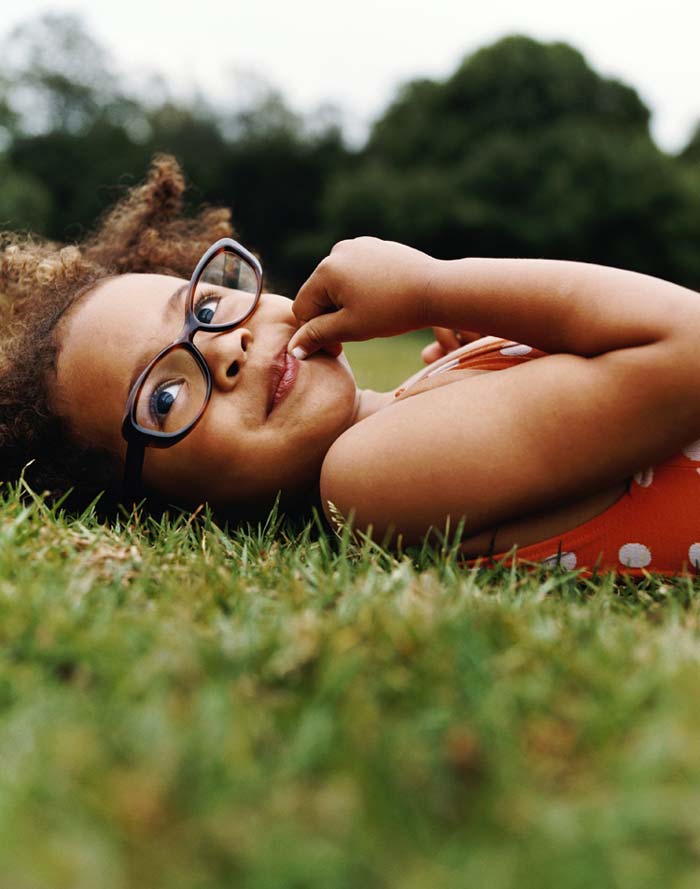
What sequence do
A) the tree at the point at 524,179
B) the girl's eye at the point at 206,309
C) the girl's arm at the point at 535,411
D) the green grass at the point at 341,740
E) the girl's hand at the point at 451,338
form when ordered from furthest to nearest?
the tree at the point at 524,179, the girl's hand at the point at 451,338, the girl's eye at the point at 206,309, the girl's arm at the point at 535,411, the green grass at the point at 341,740

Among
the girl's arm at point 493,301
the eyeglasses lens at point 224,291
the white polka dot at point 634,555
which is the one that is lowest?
the white polka dot at point 634,555

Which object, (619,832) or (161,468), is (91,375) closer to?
(161,468)

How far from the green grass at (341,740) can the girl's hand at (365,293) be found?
2.75ft

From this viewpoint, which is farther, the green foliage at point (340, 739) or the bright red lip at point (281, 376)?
the bright red lip at point (281, 376)

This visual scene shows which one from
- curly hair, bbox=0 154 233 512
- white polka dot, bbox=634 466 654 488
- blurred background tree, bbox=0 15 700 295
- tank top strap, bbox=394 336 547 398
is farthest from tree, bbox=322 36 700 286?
white polka dot, bbox=634 466 654 488

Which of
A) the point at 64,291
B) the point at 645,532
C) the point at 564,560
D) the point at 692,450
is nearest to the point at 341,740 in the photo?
the point at 564,560

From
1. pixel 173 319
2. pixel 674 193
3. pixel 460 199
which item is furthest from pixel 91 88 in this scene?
pixel 173 319

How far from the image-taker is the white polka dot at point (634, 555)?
2090 mm

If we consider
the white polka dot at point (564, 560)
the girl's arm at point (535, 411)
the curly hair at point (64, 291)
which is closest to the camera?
the girl's arm at point (535, 411)

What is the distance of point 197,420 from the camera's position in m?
2.26

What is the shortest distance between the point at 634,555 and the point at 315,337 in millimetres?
1002

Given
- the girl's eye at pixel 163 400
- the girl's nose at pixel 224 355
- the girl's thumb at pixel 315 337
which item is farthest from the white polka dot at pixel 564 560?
the girl's eye at pixel 163 400

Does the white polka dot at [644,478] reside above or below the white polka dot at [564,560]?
above

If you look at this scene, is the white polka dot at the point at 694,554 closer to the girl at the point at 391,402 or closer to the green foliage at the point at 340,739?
the girl at the point at 391,402
